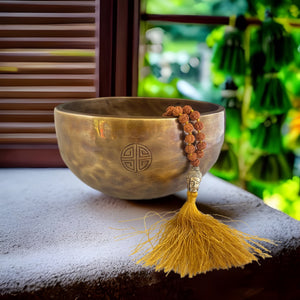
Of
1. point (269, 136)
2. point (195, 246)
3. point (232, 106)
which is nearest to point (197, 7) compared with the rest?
point (232, 106)

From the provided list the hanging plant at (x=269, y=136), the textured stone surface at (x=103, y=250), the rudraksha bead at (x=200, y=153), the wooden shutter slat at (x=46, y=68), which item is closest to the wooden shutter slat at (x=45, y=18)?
the wooden shutter slat at (x=46, y=68)

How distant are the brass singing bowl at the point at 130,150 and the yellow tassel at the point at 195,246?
0.08 m

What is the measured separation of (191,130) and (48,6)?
65cm

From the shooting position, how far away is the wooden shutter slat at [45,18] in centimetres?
106

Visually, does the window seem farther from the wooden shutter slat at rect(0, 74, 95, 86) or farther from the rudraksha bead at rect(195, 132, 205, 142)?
the rudraksha bead at rect(195, 132, 205, 142)

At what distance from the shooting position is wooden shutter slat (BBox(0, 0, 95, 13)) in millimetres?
1061

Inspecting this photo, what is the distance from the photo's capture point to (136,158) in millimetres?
709

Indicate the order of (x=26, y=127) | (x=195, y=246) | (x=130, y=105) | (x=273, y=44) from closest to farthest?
1. (x=195, y=246)
2. (x=130, y=105)
3. (x=26, y=127)
4. (x=273, y=44)

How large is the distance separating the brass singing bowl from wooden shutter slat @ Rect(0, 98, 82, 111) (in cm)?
35

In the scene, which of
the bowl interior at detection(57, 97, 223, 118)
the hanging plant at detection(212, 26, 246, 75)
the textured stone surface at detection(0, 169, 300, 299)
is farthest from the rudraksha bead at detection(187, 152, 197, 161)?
the hanging plant at detection(212, 26, 246, 75)

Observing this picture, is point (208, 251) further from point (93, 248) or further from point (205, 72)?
point (205, 72)

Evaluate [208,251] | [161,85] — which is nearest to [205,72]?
[161,85]

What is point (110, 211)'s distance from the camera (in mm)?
833

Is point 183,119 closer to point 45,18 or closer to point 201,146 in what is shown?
point 201,146
